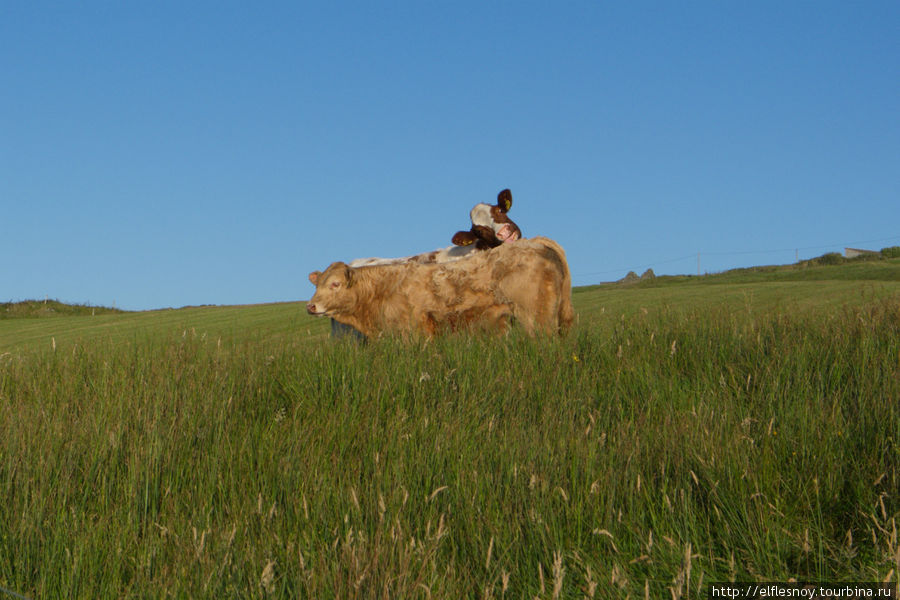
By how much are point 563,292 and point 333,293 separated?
2.98 m

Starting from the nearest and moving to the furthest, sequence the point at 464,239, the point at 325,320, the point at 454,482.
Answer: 1. the point at 454,482
2. the point at 464,239
3. the point at 325,320

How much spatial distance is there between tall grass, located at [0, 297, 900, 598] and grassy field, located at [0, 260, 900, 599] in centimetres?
2

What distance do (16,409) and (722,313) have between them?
730cm

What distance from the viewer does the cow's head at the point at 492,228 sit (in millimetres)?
9727

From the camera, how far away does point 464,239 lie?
383 inches

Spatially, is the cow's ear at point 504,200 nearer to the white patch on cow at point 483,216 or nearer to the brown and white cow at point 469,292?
the white patch on cow at point 483,216

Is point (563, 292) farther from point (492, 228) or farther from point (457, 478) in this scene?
point (457, 478)

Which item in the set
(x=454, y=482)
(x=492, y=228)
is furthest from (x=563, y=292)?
(x=454, y=482)

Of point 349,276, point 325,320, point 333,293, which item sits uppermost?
point 349,276

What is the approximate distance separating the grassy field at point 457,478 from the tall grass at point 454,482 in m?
0.02

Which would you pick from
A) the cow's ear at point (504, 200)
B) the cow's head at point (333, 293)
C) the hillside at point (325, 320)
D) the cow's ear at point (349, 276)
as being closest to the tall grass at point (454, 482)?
the cow's head at point (333, 293)

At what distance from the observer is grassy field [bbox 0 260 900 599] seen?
2.78 meters

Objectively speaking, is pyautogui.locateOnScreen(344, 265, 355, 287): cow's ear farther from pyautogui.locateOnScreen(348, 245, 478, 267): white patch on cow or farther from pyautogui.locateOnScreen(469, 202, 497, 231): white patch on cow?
pyautogui.locateOnScreen(469, 202, 497, 231): white patch on cow

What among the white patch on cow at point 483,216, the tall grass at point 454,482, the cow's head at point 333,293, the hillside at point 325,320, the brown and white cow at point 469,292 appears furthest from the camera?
the hillside at point 325,320
